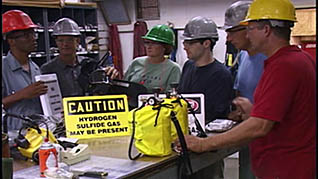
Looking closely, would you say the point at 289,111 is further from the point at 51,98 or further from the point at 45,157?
the point at 51,98

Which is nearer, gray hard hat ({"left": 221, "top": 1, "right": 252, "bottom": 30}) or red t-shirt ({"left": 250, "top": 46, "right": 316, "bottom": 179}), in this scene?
red t-shirt ({"left": 250, "top": 46, "right": 316, "bottom": 179})

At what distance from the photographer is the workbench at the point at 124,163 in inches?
73.5

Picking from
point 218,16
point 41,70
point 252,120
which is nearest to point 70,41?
point 41,70

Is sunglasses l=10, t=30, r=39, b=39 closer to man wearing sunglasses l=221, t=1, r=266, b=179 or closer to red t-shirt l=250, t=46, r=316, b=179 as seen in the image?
man wearing sunglasses l=221, t=1, r=266, b=179

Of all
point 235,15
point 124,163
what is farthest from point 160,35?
point 124,163

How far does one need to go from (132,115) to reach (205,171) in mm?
936

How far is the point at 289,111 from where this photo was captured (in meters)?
1.83

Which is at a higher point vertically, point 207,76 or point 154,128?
point 207,76

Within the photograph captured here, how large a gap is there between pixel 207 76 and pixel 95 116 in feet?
2.67

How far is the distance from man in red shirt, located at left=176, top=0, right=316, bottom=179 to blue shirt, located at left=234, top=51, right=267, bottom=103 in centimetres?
86

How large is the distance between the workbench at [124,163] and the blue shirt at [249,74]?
2.07 ft

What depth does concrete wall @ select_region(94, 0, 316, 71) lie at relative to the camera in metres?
6.18

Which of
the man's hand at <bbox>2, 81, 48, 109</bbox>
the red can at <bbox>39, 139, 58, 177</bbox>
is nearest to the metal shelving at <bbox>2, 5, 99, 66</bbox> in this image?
the man's hand at <bbox>2, 81, 48, 109</bbox>

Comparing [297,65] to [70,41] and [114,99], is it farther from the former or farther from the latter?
[70,41]
